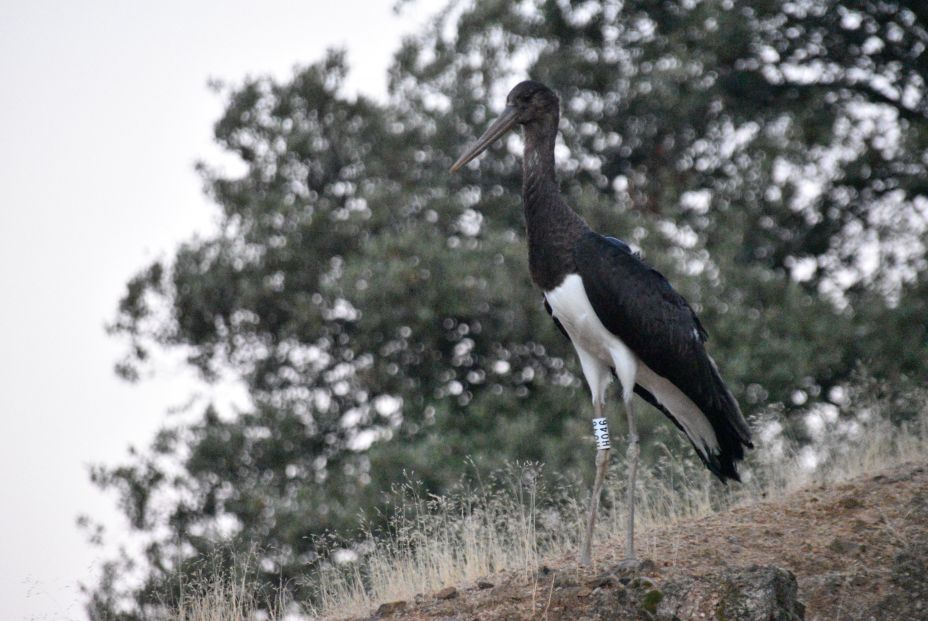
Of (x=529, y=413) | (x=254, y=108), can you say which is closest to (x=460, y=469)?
(x=529, y=413)

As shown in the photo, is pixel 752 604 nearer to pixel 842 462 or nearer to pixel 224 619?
pixel 224 619

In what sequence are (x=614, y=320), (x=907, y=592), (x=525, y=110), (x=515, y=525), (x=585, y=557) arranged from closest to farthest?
(x=907, y=592)
(x=585, y=557)
(x=614, y=320)
(x=515, y=525)
(x=525, y=110)

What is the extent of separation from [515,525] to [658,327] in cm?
165

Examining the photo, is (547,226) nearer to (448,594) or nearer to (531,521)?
(531,521)

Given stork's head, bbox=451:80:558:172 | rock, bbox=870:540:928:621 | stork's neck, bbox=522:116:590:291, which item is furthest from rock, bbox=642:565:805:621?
stork's head, bbox=451:80:558:172

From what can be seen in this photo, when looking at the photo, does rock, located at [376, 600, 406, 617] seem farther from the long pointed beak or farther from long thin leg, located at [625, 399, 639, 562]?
the long pointed beak

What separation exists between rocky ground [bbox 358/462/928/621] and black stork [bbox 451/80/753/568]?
18.5 inches

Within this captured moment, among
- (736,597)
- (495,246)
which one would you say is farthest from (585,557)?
(495,246)

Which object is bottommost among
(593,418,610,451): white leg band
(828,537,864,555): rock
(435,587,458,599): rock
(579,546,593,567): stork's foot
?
(435,587,458,599): rock

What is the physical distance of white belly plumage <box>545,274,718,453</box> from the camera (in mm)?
7633

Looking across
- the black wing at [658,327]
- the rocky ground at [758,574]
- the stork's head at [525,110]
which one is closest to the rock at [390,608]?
the rocky ground at [758,574]

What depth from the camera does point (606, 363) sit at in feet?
26.4

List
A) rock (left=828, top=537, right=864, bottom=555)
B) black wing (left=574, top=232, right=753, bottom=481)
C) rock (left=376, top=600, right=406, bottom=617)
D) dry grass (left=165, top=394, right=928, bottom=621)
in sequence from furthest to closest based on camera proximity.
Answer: black wing (left=574, top=232, right=753, bottom=481) → dry grass (left=165, top=394, right=928, bottom=621) → rock (left=828, top=537, right=864, bottom=555) → rock (left=376, top=600, right=406, bottom=617)

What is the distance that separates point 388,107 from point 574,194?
3200mm
